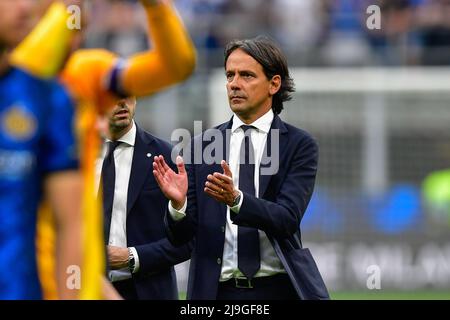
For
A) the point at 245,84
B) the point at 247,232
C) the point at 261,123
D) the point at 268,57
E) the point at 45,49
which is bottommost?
the point at 247,232

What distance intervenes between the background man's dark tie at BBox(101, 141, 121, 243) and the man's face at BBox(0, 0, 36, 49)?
2.95 m

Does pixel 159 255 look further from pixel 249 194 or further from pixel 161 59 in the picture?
pixel 161 59

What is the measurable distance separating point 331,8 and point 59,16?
51.4ft

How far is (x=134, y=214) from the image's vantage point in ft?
23.0

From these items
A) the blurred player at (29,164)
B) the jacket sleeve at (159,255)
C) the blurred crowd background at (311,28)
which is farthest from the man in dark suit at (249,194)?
the blurred crowd background at (311,28)

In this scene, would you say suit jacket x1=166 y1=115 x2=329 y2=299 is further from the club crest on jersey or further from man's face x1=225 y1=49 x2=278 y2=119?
the club crest on jersey

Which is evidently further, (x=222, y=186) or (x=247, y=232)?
(x=247, y=232)

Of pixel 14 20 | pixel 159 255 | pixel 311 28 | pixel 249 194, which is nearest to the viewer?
pixel 14 20

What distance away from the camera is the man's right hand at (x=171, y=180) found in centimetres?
647

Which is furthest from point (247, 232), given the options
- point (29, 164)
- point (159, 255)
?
point (29, 164)

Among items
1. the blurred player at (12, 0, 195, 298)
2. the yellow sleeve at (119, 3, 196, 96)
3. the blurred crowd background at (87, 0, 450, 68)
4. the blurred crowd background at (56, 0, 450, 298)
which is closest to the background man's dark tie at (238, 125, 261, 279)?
the blurred player at (12, 0, 195, 298)

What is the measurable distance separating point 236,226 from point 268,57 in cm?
101
